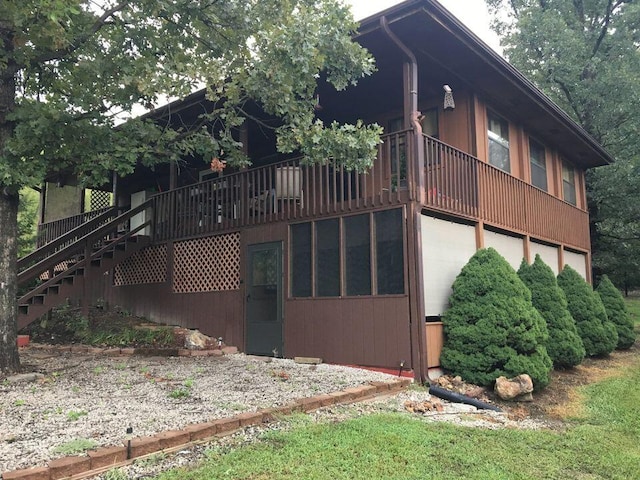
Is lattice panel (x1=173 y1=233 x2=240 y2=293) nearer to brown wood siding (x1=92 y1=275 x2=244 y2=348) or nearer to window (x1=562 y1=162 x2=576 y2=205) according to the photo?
brown wood siding (x1=92 y1=275 x2=244 y2=348)

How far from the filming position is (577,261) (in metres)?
13.9

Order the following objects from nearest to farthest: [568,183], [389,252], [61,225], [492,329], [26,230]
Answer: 1. [492,329]
2. [389,252]
3. [568,183]
4. [61,225]
5. [26,230]

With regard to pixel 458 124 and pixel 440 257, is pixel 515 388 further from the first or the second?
pixel 458 124

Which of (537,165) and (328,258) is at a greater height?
(537,165)

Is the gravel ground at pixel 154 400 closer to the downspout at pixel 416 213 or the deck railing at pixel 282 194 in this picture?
the downspout at pixel 416 213

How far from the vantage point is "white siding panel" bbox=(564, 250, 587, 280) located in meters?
13.2

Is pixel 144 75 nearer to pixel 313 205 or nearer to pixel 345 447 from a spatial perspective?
pixel 313 205

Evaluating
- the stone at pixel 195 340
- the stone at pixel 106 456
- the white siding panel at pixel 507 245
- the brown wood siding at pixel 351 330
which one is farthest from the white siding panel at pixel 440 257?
the stone at pixel 106 456

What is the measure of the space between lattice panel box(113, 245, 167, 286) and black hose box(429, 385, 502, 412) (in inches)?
264

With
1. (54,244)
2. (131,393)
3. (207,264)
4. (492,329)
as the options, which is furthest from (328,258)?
(54,244)

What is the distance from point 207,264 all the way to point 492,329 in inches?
221

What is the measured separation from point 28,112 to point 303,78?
3268 millimetres

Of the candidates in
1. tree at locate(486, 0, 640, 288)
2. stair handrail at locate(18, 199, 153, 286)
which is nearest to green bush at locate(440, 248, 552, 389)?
stair handrail at locate(18, 199, 153, 286)

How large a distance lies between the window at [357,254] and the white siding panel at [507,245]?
2.73 metres
